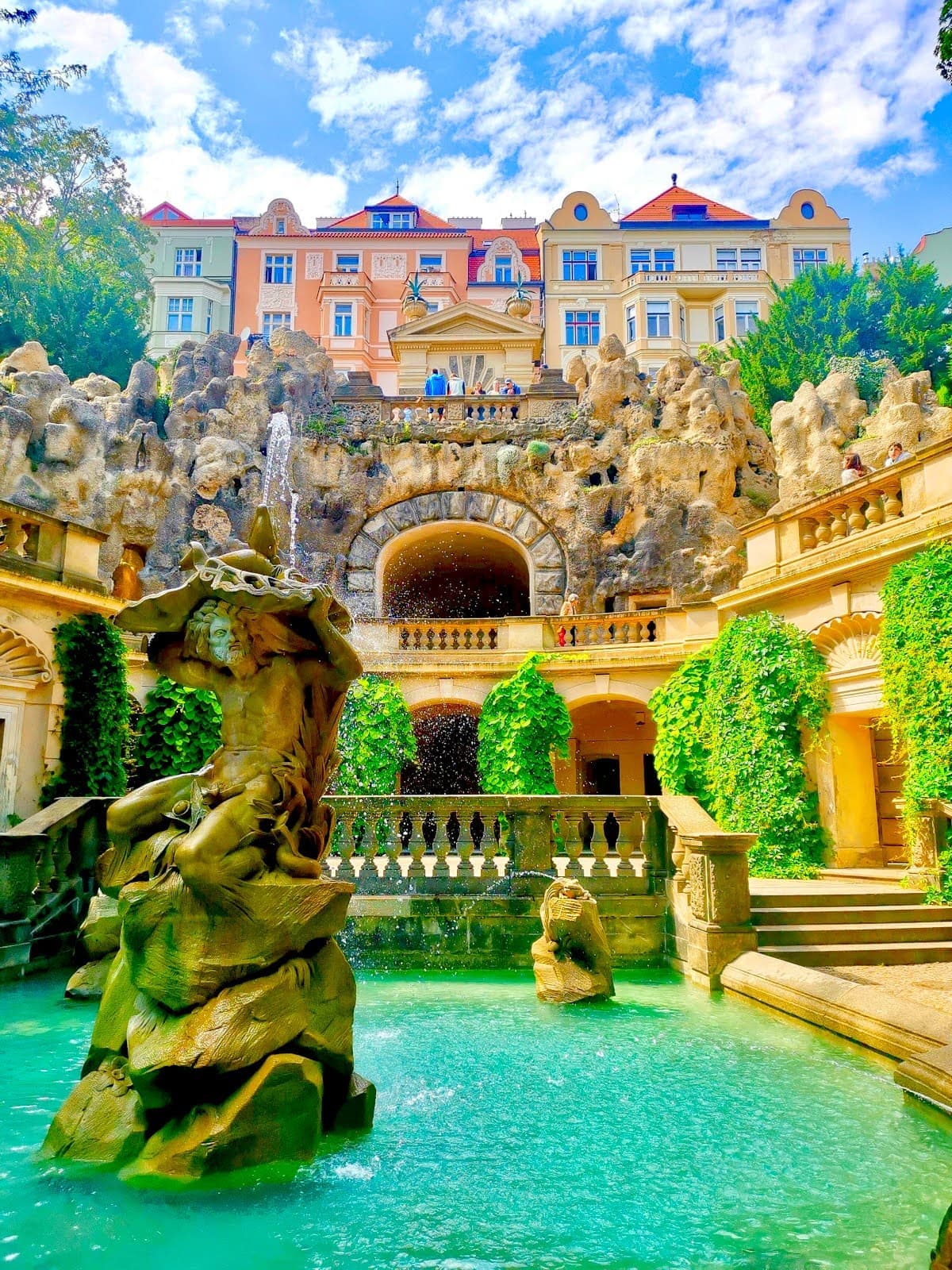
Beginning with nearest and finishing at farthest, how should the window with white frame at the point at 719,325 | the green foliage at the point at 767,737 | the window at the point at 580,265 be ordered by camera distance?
1. the green foliage at the point at 767,737
2. the window with white frame at the point at 719,325
3. the window at the point at 580,265

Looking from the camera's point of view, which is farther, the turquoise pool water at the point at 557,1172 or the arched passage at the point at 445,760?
the arched passage at the point at 445,760

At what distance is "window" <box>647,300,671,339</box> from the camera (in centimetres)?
4053

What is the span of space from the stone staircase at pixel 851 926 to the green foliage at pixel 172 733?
10.4 metres

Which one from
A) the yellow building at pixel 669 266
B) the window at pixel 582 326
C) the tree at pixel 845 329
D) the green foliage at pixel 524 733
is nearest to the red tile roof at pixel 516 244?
the yellow building at pixel 669 266

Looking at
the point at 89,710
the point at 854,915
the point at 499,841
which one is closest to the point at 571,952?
Answer: the point at 499,841

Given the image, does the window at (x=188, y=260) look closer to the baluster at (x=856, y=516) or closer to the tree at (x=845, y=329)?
the tree at (x=845, y=329)

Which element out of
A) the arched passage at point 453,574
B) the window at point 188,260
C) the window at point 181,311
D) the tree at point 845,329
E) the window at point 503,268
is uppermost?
the window at point 188,260

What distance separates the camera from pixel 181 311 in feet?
155

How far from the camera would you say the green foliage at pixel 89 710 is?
11734mm

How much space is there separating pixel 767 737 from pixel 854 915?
13.2ft

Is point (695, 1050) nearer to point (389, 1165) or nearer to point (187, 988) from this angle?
point (389, 1165)

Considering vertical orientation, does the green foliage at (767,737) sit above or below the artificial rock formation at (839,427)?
below

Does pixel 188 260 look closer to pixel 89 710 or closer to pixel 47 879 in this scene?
pixel 89 710

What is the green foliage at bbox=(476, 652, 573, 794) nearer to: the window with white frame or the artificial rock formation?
the artificial rock formation
